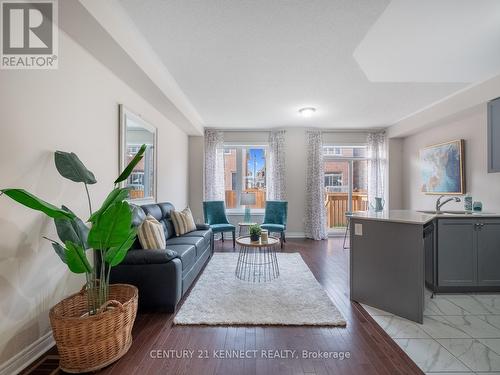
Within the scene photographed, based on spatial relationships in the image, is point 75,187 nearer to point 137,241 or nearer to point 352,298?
point 137,241

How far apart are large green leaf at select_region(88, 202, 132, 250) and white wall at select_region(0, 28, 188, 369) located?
0.53 meters

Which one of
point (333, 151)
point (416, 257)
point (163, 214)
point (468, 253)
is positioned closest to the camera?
point (416, 257)

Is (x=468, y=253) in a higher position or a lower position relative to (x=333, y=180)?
lower

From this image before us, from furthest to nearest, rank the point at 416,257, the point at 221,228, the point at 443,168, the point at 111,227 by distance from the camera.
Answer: the point at 221,228 < the point at 443,168 < the point at 416,257 < the point at 111,227

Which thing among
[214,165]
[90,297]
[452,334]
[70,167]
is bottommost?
[452,334]

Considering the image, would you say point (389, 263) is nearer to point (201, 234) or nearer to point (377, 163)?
point (201, 234)

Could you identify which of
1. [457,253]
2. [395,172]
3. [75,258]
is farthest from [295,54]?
[395,172]

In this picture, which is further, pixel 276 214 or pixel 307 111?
pixel 276 214

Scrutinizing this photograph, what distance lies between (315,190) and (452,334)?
159 inches

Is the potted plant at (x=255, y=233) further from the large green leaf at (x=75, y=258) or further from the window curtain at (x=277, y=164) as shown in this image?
the window curtain at (x=277, y=164)

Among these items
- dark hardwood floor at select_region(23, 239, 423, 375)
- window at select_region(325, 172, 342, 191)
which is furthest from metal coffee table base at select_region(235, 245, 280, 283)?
window at select_region(325, 172, 342, 191)

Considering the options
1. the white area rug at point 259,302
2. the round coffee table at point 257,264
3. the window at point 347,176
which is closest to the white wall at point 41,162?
the white area rug at point 259,302

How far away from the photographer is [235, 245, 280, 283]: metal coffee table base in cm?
345

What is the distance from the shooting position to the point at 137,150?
11.2ft
